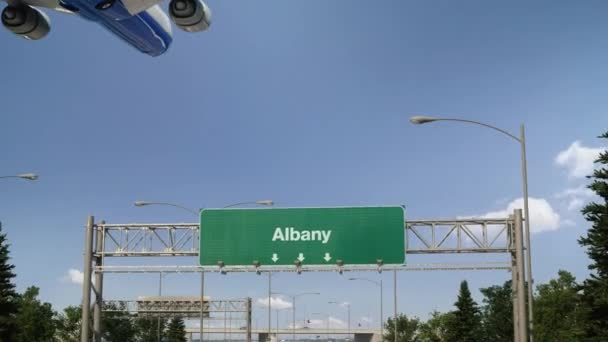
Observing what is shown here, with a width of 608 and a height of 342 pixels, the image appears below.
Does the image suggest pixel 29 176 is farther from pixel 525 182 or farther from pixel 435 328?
pixel 435 328

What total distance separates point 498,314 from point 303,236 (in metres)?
88.3

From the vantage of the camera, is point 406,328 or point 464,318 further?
→ point 406,328

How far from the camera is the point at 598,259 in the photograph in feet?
125

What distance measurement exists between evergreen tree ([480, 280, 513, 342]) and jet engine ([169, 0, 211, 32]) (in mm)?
100801

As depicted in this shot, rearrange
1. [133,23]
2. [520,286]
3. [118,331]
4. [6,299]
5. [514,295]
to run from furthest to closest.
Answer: [118,331]
[6,299]
[514,295]
[520,286]
[133,23]

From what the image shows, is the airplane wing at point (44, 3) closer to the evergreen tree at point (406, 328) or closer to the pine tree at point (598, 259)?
the pine tree at point (598, 259)

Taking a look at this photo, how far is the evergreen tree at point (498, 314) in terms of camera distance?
4422 inches

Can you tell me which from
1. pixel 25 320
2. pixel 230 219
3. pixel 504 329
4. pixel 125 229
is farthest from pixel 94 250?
pixel 504 329

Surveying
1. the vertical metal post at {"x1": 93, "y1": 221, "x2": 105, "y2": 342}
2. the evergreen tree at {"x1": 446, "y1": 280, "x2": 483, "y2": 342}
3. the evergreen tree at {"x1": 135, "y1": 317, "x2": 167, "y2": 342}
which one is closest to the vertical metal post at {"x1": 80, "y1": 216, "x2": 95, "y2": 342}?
the vertical metal post at {"x1": 93, "y1": 221, "x2": 105, "y2": 342}

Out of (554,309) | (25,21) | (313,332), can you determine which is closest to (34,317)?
(554,309)

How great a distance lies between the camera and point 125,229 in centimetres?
3628

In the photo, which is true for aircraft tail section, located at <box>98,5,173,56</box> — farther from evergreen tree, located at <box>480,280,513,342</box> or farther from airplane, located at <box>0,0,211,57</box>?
evergreen tree, located at <box>480,280,513,342</box>

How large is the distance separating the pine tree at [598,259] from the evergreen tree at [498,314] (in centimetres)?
7300

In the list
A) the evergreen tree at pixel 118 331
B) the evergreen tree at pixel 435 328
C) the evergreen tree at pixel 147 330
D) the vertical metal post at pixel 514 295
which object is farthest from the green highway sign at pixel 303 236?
the evergreen tree at pixel 147 330
